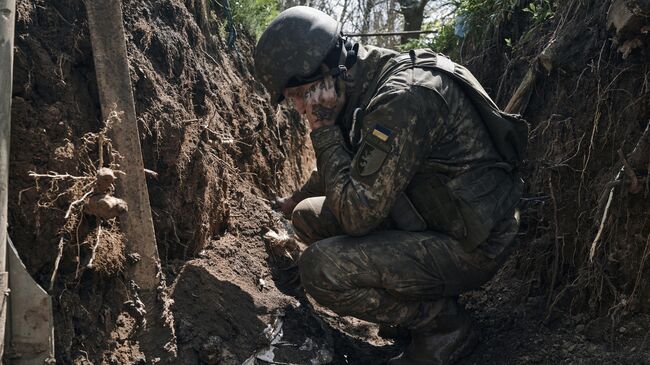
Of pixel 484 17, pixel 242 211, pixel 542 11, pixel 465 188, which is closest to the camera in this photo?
pixel 465 188

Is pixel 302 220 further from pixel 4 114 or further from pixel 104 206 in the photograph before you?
pixel 4 114

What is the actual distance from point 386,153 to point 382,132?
0.32 feet

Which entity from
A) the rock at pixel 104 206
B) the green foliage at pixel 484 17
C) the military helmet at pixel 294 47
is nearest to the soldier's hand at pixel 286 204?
the military helmet at pixel 294 47

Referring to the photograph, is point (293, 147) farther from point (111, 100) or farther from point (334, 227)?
point (111, 100)

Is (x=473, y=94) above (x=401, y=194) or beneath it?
above

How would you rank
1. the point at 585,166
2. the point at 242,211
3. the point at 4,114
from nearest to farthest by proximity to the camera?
the point at 4,114 → the point at 585,166 → the point at 242,211

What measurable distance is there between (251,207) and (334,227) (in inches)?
27.5

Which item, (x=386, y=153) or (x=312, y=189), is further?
(x=312, y=189)

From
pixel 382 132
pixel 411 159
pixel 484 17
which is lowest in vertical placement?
pixel 411 159

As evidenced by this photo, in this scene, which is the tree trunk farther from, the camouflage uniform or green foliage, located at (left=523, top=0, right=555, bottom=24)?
the camouflage uniform

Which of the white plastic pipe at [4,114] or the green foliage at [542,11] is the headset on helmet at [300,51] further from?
the green foliage at [542,11]

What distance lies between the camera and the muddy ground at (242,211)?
9.73ft

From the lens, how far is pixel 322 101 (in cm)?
350

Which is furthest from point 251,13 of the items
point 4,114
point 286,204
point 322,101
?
point 4,114
